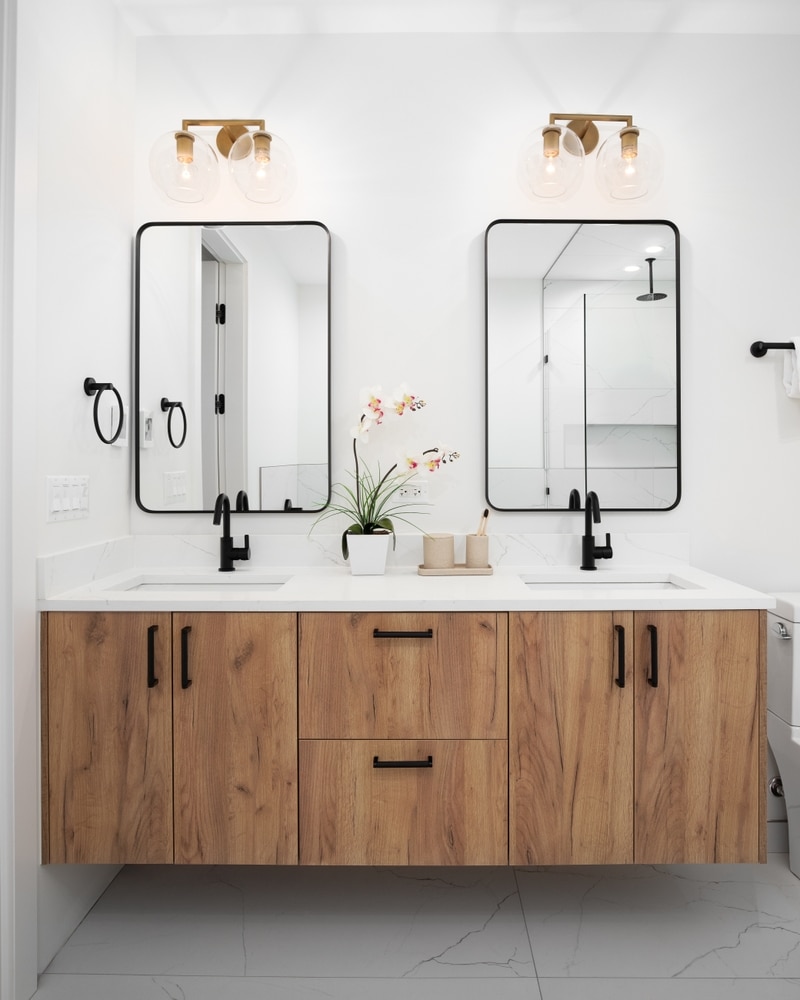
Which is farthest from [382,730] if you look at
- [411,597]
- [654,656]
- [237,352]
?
[237,352]

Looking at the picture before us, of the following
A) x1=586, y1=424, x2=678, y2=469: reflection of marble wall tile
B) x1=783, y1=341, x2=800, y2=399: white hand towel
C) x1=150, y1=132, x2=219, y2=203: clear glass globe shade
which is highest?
x1=150, y1=132, x2=219, y2=203: clear glass globe shade

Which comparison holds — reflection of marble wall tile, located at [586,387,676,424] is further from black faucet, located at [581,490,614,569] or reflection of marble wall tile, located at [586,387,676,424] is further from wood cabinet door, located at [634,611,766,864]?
wood cabinet door, located at [634,611,766,864]

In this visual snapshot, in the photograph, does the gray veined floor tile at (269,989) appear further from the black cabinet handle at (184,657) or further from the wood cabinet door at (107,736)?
the black cabinet handle at (184,657)

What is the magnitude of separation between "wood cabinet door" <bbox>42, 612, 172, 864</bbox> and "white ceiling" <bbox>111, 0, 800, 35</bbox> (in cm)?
180

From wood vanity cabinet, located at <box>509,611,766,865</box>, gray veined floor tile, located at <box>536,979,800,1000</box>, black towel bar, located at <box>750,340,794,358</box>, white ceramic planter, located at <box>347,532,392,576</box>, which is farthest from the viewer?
black towel bar, located at <box>750,340,794,358</box>

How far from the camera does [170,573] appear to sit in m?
2.06

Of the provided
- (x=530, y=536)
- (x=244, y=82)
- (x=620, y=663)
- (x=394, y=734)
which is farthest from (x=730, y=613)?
(x=244, y=82)

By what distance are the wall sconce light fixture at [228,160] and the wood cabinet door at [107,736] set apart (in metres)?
1.29

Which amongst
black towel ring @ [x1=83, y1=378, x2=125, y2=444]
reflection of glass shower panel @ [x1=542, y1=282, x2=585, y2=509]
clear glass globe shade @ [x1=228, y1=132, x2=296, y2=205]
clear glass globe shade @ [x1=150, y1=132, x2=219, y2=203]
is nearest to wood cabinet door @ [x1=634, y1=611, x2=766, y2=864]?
reflection of glass shower panel @ [x1=542, y1=282, x2=585, y2=509]

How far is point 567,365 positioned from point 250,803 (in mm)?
1503

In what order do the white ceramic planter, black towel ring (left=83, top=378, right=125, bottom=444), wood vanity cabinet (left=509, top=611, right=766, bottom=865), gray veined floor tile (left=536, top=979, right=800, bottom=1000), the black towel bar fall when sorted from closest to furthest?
1. gray veined floor tile (left=536, top=979, right=800, bottom=1000)
2. wood vanity cabinet (left=509, top=611, right=766, bottom=865)
3. black towel ring (left=83, top=378, right=125, bottom=444)
4. the white ceramic planter
5. the black towel bar

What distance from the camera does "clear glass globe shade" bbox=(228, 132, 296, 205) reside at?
2.05 m

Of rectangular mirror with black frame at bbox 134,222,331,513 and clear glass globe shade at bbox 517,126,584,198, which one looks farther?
rectangular mirror with black frame at bbox 134,222,331,513

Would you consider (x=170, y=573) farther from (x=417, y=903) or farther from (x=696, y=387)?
(x=696, y=387)
